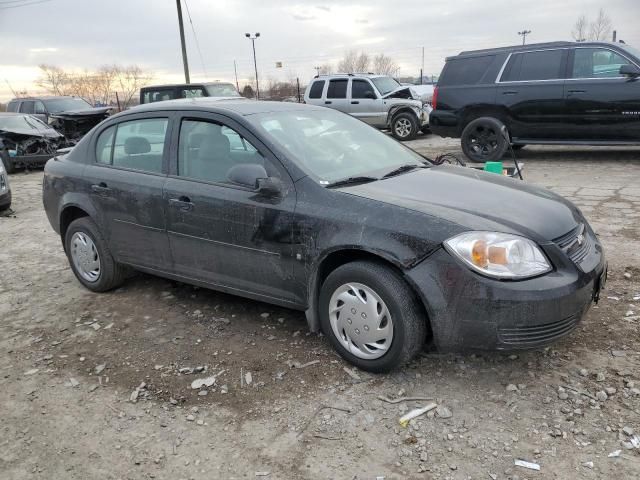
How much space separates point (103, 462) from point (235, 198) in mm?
1715

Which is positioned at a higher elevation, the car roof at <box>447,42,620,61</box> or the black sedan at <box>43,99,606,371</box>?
the car roof at <box>447,42,620,61</box>

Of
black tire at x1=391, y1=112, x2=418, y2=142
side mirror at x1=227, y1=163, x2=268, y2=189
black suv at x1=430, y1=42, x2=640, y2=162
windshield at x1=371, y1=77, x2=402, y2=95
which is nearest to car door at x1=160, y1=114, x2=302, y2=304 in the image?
side mirror at x1=227, y1=163, x2=268, y2=189

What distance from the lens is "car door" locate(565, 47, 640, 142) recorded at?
8.67m

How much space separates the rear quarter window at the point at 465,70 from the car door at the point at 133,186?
7385 mm

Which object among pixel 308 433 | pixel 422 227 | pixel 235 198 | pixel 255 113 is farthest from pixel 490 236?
pixel 255 113

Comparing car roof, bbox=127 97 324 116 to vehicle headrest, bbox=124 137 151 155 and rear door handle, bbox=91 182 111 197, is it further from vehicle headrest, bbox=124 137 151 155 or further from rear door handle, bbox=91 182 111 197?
rear door handle, bbox=91 182 111 197

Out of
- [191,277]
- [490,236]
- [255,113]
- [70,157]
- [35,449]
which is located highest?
[255,113]

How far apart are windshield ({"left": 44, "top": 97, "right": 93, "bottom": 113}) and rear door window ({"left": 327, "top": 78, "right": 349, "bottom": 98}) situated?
7287mm

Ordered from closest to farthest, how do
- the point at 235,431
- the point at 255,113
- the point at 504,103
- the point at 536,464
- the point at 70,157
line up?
the point at 536,464 < the point at 235,431 < the point at 255,113 < the point at 70,157 < the point at 504,103

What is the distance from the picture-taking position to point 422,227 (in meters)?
2.91

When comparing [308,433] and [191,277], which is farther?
[191,277]

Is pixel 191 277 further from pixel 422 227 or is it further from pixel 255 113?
pixel 422 227

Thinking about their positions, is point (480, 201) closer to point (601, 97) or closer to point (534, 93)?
point (601, 97)

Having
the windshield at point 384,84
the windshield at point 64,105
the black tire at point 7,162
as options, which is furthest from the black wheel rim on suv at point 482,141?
the windshield at point 64,105
